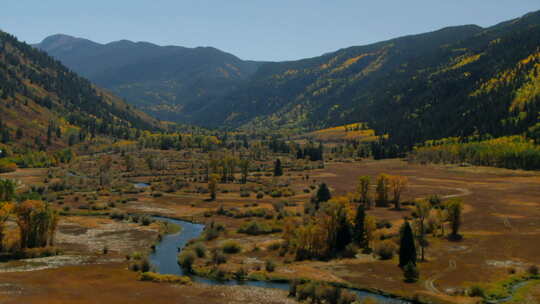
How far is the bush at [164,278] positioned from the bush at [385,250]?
30.9 metres

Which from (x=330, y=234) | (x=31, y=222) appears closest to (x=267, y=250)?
(x=330, y=234)

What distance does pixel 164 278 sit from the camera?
228 feet

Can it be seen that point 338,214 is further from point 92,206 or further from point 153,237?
point 92,206

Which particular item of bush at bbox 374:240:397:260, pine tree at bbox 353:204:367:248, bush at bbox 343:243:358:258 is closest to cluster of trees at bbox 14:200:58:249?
bush at bbox 343:243:358:258

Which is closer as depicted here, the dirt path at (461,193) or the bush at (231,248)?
the bush at (231,248)

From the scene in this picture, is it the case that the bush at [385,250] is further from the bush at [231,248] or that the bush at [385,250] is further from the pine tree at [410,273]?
the bush at [231,248]

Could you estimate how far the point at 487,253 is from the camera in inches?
3243

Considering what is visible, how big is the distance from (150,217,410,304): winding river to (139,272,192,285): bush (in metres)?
2.55

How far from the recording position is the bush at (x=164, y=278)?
69062 millimetres

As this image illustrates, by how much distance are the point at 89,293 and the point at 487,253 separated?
61400 millimetres

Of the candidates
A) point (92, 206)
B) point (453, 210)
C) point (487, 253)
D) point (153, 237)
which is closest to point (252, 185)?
point (92, 206)

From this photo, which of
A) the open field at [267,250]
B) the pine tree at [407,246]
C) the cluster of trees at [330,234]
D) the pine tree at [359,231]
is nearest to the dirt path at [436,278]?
the open field at [267,250]

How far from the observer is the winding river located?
65.5 m

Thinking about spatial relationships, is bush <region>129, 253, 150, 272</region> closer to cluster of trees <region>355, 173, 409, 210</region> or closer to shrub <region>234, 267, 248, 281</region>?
shrub <region>234, 267, 248, 281</region>
